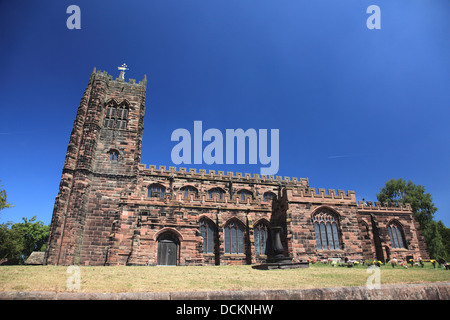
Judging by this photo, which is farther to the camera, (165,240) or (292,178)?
(292,178)

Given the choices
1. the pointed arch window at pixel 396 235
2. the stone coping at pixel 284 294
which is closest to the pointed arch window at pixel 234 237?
the stone coping at pixel 284 294

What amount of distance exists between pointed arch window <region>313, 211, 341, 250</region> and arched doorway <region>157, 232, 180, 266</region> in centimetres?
1131

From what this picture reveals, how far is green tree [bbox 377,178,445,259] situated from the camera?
33.3 metres

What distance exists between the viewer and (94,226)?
2103cm

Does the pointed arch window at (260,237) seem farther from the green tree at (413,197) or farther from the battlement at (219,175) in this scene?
the green tree at (413,197)

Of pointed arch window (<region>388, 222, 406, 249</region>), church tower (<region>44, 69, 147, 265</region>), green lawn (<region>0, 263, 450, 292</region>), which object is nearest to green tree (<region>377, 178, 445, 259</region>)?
pointed arch window (<region>388, 222, 406, 249</region>)

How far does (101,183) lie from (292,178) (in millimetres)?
22488

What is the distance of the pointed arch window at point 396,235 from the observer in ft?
87.3

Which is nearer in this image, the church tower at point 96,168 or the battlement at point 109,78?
the church tower at point 96,168

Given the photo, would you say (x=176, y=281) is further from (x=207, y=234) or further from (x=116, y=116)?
(x=116, y=116)

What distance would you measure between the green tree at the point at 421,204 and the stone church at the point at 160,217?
9543mm

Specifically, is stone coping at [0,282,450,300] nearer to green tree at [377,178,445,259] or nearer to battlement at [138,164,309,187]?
battlement at [138,164,309,187]
